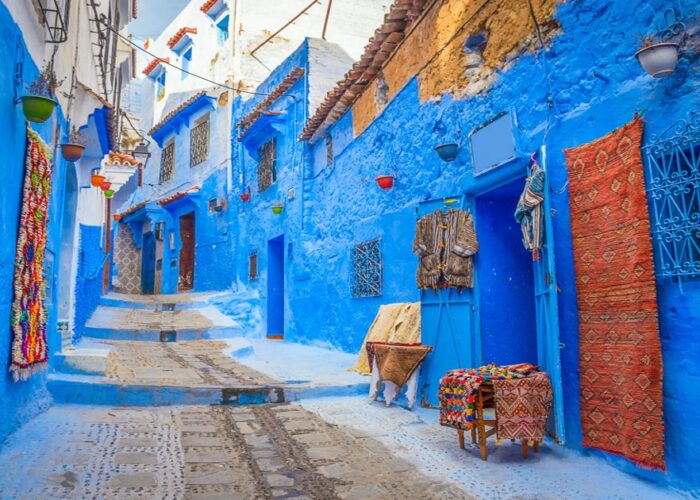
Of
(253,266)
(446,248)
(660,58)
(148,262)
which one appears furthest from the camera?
(148,262)

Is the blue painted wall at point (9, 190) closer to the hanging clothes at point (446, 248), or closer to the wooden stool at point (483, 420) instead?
the wooden stool at point (483, 420)

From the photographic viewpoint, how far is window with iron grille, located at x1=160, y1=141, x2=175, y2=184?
20688 mm

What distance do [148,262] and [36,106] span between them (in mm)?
19413

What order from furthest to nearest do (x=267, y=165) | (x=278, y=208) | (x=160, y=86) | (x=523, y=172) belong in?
(x=160, y=86) < (x=267, y=165) < (x=278, y=208) < (x=523, y=172)

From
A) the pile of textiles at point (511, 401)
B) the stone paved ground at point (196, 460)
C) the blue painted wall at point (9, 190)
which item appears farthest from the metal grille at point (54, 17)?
the pile of textiles at point (511, 401)

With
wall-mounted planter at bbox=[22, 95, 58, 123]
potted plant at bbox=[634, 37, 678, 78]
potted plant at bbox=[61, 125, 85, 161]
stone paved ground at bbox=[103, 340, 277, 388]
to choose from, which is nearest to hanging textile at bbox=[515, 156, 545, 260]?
potted plant at bbox=[634, 37, 678, 78]

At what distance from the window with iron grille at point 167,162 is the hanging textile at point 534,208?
18.0 m

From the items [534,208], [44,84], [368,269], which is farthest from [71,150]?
[534,208]

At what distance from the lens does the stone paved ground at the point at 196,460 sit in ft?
11.6

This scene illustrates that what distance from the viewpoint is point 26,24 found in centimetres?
441

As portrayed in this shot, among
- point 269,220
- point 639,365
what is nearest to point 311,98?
point 269,220

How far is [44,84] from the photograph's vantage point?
4.65 meters

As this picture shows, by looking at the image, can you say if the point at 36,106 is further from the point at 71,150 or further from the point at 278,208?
the point at 278,208

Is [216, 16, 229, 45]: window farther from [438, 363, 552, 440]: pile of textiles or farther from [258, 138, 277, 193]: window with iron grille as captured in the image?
[438, 363, 552, 440]: pile of textiles
